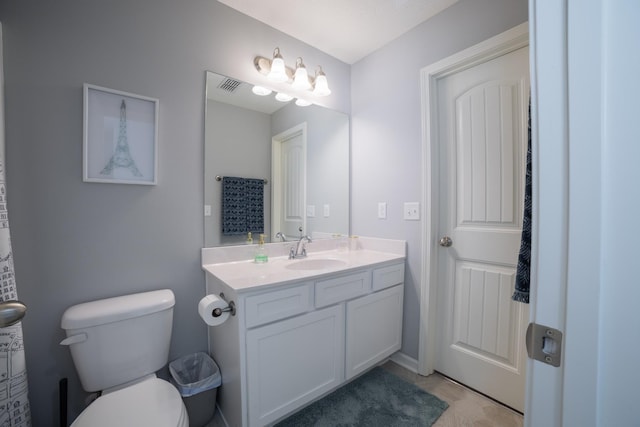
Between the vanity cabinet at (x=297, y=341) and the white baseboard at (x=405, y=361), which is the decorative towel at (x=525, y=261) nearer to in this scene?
A: the vanity cabinet at (x=297, y=341)

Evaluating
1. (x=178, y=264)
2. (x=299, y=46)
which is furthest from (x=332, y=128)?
(x=178, y=264)

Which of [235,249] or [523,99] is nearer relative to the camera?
[523,99]

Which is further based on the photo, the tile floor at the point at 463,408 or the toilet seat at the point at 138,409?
the tile floor at the point at 463,408

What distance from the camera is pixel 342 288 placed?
1.48m

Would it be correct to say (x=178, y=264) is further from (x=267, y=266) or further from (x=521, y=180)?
(x=521, y=180)

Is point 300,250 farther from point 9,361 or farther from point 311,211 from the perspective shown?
point 9,361

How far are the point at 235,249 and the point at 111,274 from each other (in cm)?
62

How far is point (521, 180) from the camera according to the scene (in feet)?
4.67

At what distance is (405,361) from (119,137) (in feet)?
7.43

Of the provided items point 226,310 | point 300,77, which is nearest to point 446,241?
point 226,310

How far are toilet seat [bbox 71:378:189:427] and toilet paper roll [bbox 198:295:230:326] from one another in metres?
0.30

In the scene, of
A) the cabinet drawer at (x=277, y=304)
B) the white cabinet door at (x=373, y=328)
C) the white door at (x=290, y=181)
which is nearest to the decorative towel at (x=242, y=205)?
the white door at (x=290, y=181)

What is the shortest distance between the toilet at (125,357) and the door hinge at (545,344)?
1127 mm

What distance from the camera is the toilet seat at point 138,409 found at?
0.91 meters
